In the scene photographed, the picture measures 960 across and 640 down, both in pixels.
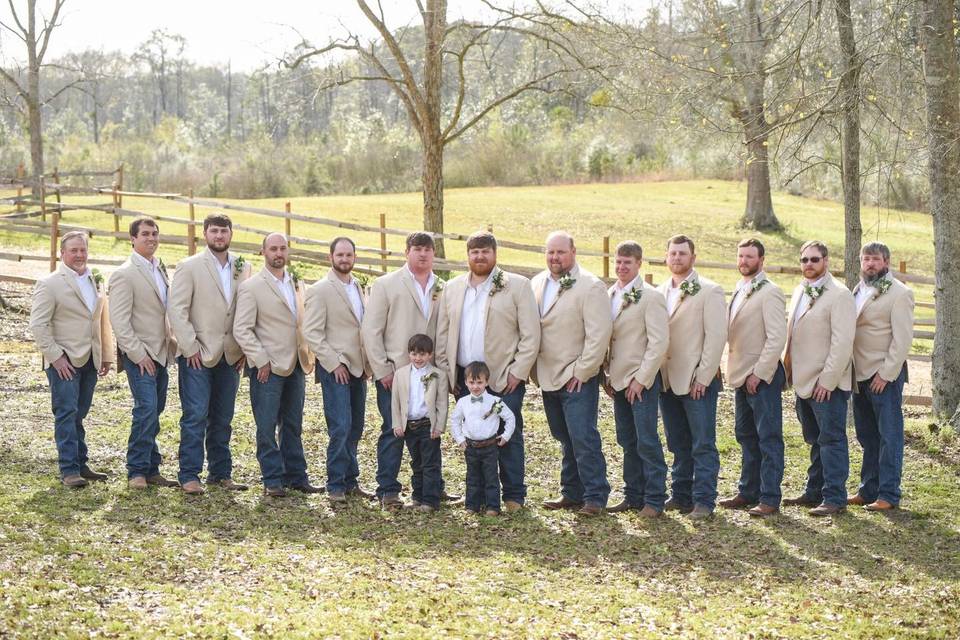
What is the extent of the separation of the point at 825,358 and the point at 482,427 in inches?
99.0

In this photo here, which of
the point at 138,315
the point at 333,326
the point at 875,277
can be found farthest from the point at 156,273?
the point at 875,277

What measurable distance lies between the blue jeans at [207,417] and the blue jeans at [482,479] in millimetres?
1887

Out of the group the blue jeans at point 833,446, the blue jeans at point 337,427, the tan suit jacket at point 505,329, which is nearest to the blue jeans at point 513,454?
the tan suit jacket at point 505,329

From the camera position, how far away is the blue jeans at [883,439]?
8.34 meters

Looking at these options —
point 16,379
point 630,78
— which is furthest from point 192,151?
point 16,379

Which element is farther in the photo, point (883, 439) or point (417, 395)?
point (883, 439)

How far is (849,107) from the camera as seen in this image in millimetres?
11109

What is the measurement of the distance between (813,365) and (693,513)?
4.49 ft

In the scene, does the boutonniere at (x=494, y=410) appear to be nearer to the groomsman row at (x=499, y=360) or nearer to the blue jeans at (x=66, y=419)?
the groomsman row at (x=499, y=360)

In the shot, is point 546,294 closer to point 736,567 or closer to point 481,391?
point 481,391

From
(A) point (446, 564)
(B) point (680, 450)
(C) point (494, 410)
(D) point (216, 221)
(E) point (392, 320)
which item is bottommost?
(A) point (446, 564)

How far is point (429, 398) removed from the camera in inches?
317

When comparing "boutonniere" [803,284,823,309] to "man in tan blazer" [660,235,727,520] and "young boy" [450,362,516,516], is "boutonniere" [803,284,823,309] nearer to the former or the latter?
"man in tan blazer" [660,235,727,520]

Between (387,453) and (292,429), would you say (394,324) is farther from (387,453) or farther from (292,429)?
(292,429)
